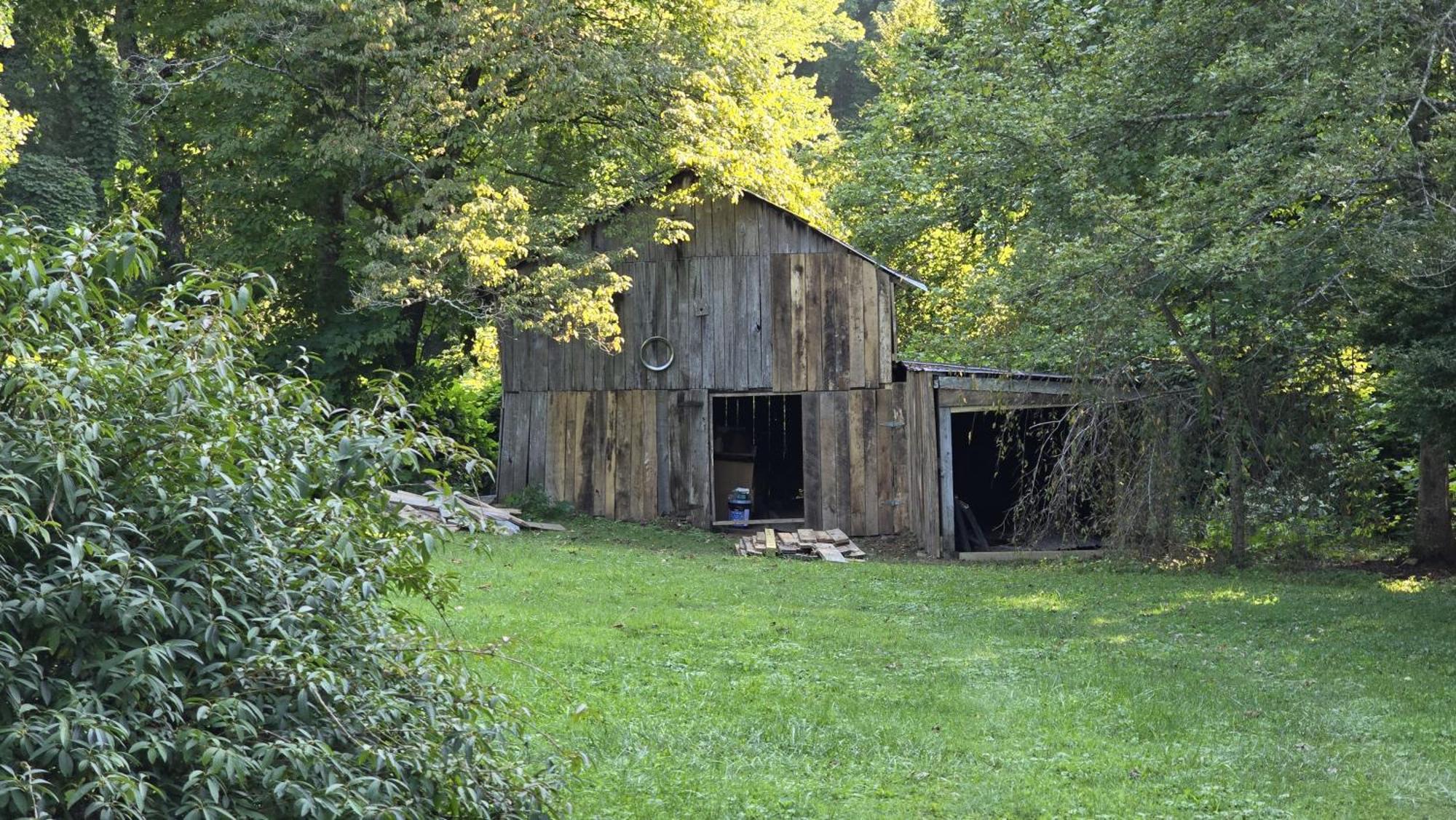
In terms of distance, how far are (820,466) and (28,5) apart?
16907 millimetres

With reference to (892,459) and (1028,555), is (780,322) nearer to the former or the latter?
(892,459)

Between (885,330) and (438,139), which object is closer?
(885,330)

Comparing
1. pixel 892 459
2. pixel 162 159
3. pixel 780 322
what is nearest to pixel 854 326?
pixel 780 322

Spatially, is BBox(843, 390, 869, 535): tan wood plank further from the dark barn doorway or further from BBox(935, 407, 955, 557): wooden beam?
the dark barn doorway

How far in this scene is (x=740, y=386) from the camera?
72.9ft

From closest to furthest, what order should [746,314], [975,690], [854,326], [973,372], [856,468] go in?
[975,690]
[973,372]
[856,468]
[854,326]
[746,314]

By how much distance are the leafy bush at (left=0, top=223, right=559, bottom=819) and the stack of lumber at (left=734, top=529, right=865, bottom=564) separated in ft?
46.6

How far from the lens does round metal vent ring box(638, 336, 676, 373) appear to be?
22.4 m

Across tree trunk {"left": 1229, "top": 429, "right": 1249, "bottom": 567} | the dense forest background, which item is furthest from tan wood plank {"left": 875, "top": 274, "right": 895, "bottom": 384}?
tree trunk {"left": 1229, "top": 429, "right": 1249, "bottom": 567}

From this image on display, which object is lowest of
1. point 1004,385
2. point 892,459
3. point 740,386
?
point 892,459

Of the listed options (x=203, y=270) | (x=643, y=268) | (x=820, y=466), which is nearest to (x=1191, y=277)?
(x=820, y=466)

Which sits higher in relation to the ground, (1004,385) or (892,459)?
(1004,385)

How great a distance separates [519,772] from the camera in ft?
17.0

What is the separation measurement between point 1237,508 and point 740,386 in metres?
8.05
